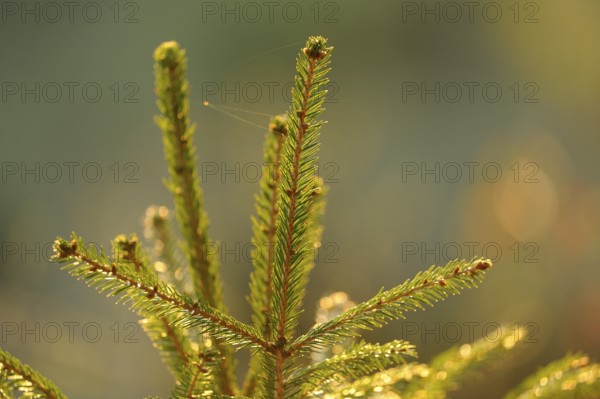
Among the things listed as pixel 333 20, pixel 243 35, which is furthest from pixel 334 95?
pixel 243 35

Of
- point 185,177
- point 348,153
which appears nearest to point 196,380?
point 185,177

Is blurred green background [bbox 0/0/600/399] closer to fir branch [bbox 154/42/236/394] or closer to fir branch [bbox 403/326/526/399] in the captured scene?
fir branch [bbox 403/326/526/399]

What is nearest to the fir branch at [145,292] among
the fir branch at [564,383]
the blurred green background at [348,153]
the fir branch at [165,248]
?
the fir branch at [165,248]

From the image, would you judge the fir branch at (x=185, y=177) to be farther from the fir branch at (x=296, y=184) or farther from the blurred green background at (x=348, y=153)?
the blurred green background at (x=348, y=153)

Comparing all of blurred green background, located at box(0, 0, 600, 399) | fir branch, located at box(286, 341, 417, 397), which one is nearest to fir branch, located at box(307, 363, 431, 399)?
fir branch, located at box(286, 341, 417, 397)

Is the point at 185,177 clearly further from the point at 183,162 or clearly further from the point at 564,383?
the point at 564,383
